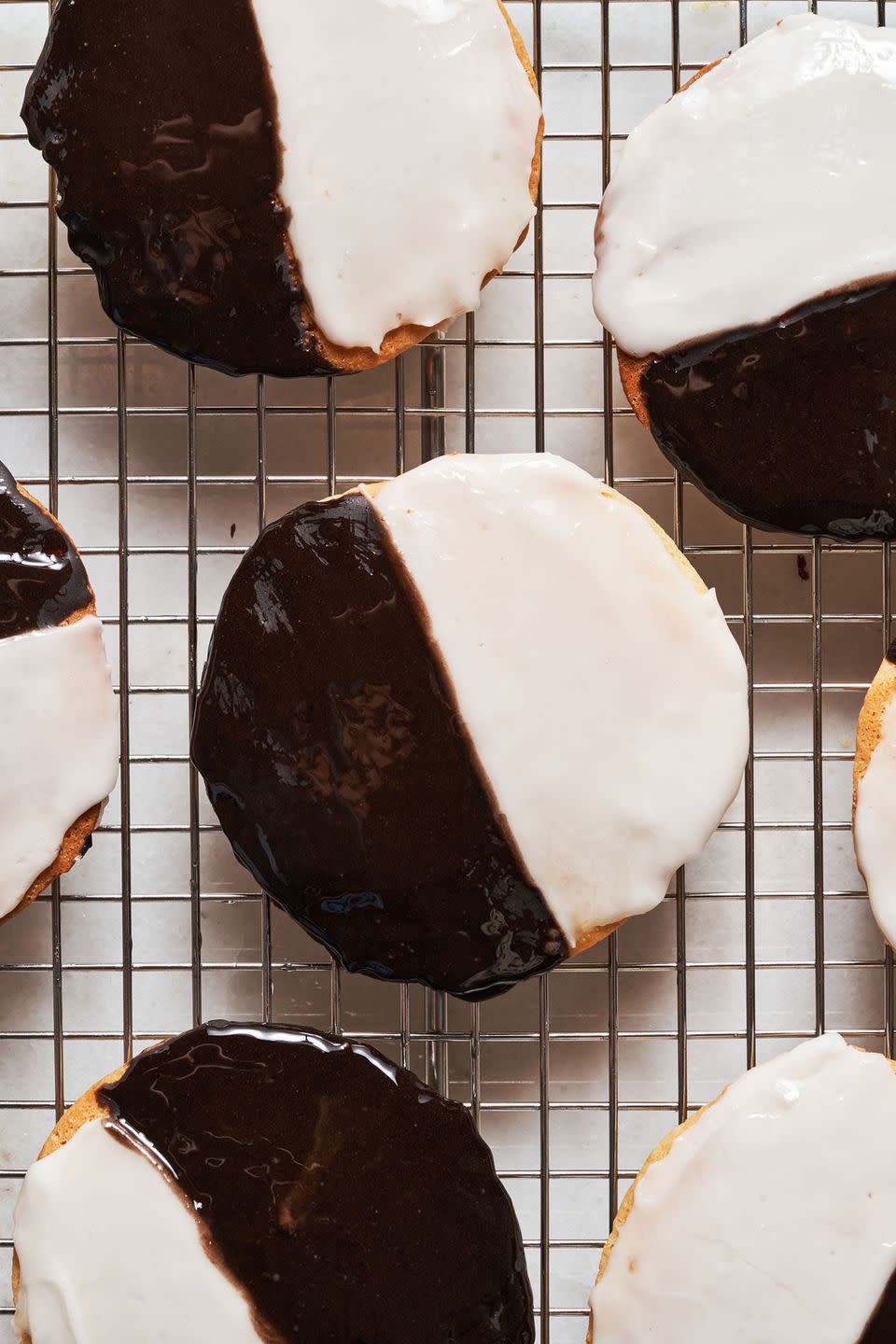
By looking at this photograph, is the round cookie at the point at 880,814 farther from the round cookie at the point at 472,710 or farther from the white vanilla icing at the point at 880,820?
the round cookie at the point at 472,710

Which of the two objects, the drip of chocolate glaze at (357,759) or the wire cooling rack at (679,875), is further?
the wire cooling rack at (679,875)

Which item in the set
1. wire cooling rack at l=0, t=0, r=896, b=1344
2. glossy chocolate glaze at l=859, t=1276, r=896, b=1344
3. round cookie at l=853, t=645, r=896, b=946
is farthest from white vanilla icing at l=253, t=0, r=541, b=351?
glossy chocolate glaze at l=859, t=1276, r=896, b=1344

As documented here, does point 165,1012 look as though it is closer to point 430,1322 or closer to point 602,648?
point 430,1322

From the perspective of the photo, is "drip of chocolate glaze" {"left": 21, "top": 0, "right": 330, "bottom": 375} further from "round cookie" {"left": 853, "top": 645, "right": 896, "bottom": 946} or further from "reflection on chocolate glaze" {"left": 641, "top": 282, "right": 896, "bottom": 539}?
"round cookie" {"left": 853, "top": 645, "right": 896, "bottom": 946}

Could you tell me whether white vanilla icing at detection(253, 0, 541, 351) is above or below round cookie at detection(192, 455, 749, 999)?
above

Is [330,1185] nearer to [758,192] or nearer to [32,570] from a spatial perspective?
[32,570]

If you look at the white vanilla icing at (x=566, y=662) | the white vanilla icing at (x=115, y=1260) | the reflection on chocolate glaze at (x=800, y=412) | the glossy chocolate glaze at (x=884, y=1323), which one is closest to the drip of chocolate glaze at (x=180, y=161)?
the white vanilla icing at (x=566, y=662)
